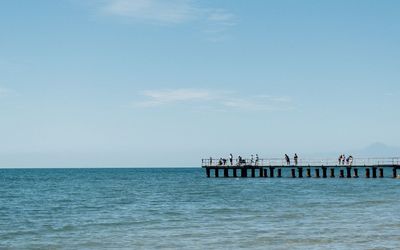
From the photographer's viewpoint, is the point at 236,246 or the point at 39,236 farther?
the point at 39,236

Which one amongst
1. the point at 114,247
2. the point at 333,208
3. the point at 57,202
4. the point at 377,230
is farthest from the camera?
the point at 57,202

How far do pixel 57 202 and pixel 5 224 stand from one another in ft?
52.9

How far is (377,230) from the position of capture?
929 inches

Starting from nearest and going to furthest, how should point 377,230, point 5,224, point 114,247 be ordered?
point 114,247, point 377,230, point 5,224

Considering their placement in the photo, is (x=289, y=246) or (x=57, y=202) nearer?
(x=289, y=246)

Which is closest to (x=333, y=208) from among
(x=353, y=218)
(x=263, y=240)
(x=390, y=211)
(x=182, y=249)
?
(x=390, y=211)

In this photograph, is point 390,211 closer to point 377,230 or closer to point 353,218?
point 353,218

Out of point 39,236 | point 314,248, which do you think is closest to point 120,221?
point 39,236

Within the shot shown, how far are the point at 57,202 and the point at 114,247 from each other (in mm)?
26138

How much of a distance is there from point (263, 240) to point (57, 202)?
27.5 meters

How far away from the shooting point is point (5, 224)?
1184 inches

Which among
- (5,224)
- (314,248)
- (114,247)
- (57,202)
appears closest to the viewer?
(314,248)

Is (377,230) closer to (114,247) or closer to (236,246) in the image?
(236,246)

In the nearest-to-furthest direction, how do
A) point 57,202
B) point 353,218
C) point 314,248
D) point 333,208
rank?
point 314,248 → point 353,218 → point 333,208 → point 57,202
